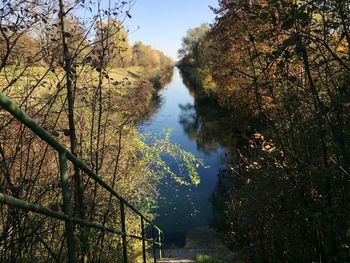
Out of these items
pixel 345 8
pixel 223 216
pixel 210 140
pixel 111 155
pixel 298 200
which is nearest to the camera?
pixel 345 8

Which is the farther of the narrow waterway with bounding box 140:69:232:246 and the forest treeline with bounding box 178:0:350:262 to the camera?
the narrow waterway with bounding box 140:69:232:246

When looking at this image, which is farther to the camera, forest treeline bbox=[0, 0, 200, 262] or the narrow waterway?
the narrow waterway

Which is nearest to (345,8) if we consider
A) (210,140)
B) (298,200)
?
(298,200)

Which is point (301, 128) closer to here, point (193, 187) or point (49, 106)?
point (49, 106)

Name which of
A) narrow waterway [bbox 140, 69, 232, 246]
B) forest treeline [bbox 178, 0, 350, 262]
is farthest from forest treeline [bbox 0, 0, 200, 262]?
narrow waterway [bbox 140, 69, 232, 246]

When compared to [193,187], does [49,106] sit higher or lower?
lower

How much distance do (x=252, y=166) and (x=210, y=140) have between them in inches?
888

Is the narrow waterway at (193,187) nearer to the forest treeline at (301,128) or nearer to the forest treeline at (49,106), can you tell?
the forest treeline at (301,128)

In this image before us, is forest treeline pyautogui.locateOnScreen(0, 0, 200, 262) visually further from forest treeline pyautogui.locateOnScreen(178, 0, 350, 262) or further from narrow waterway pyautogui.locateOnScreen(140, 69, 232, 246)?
narrow waterway pyautogui.locateOnScreen(140, 69, 232, 246)

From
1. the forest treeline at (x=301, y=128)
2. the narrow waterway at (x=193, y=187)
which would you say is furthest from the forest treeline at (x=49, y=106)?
the narrow waterway at (x=193, y=187)

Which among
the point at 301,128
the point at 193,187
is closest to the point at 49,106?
the point at 301,128

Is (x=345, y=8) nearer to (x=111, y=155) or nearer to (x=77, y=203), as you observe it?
(x=77, y=203)

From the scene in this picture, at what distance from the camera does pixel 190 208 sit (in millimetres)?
20016

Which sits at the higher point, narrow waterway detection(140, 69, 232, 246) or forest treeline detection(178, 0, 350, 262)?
narrow waterway detection(140, 69, 232, 246)
